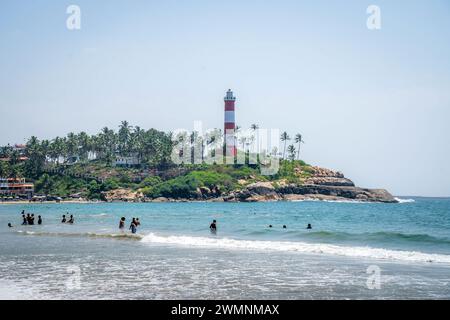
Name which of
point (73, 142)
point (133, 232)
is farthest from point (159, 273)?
point (73, 142)

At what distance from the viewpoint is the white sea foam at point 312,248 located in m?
27.1

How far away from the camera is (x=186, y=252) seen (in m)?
29.2

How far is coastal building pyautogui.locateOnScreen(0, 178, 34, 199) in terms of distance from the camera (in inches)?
5763

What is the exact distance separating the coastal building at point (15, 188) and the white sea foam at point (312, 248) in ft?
396

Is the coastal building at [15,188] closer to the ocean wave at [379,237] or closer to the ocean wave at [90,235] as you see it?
the ocean wave at [90,235]

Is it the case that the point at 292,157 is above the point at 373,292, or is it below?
above

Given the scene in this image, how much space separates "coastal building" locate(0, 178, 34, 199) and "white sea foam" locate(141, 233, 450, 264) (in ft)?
396

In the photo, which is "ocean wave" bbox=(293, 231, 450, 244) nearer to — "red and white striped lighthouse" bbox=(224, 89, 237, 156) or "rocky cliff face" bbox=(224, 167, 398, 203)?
"red and white striped lighthouse" bbox=(224, 89, 237, 156)

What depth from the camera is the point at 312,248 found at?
3125 cm

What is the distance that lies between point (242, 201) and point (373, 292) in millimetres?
121172

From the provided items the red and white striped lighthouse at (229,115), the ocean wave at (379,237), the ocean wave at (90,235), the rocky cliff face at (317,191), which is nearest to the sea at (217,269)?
the ocean wave at (379,237)

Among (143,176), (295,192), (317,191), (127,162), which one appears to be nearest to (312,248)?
(295,192)

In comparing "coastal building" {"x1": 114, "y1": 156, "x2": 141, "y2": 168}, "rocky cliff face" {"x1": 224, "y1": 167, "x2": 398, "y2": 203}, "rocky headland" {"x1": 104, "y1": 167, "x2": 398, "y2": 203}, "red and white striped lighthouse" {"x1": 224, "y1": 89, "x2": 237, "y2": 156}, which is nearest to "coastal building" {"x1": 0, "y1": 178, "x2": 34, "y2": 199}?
"rocky headland" {"x1": 104, "y1": 167, "x2": 398, "y2": 203}

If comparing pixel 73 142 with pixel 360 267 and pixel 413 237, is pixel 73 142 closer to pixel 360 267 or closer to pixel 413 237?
pixel 413 237
